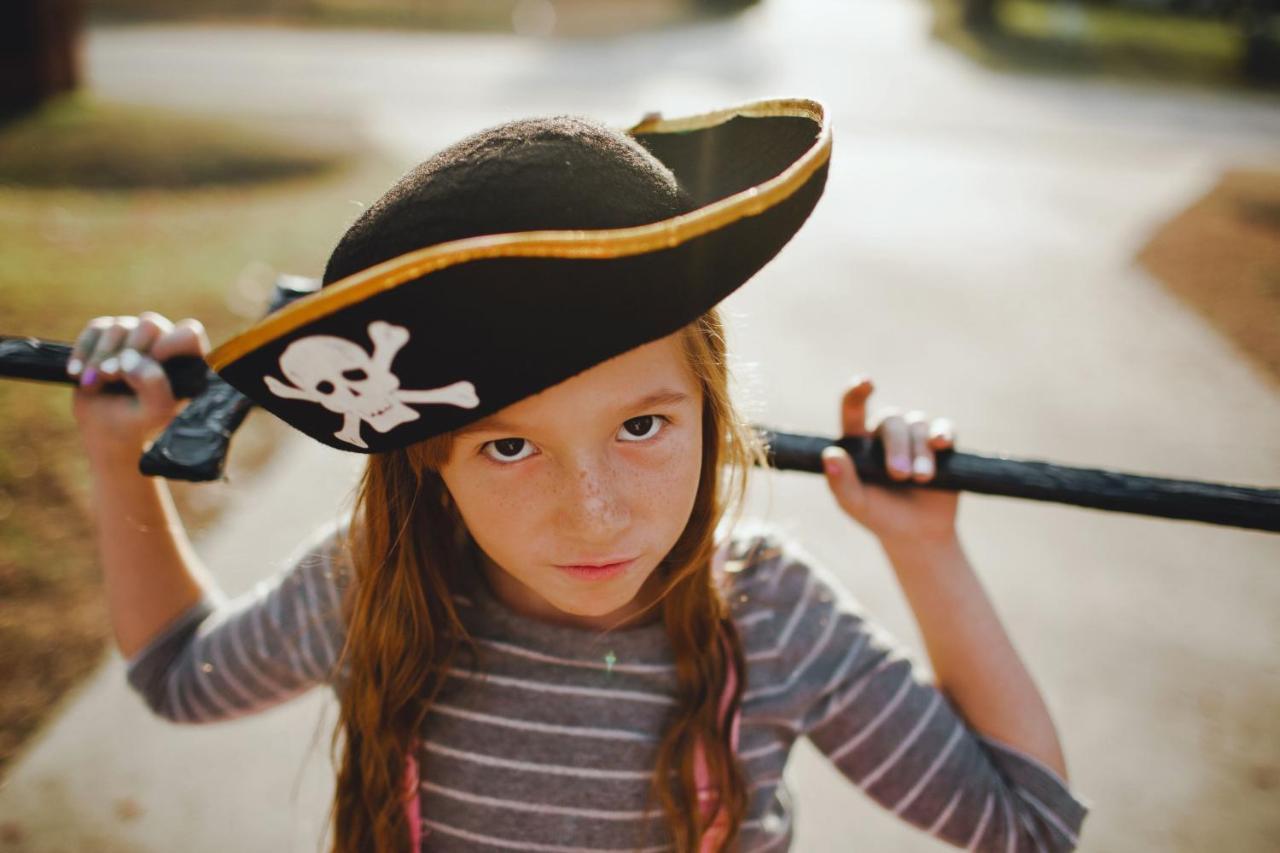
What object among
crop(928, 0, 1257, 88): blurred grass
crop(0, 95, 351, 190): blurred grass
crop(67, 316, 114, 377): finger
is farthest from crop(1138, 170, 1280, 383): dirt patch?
crop(928, 0, 1257, 88): blurred grass

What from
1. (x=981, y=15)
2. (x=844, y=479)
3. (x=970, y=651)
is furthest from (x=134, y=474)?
(x=981, y=15)

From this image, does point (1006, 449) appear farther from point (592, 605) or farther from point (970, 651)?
point (592, 605)

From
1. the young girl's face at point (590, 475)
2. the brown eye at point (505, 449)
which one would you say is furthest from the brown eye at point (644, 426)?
the brown eye at point (505, 449)

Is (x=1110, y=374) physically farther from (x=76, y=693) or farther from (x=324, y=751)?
(x=76, y=693)

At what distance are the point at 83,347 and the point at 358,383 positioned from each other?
2.46 ft

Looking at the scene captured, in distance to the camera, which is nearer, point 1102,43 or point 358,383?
point 358,383

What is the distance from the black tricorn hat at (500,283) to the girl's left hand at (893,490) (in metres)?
0.47

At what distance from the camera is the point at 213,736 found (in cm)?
263

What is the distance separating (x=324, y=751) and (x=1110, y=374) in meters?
4.59

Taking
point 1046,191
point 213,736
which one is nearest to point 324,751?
point 213,736

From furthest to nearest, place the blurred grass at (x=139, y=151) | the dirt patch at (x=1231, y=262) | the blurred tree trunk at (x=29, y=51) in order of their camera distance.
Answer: the blurred tree trunk at (x=29, y=51)
the blurred grass at (x=139, y=151)
the dirt patch at (x=1231, y=262)

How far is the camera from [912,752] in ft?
4.30

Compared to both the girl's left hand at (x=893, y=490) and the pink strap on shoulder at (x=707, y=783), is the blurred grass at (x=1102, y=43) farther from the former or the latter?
the pink strap on shoulder at (x=707, y=783)

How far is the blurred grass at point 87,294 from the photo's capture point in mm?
2857
